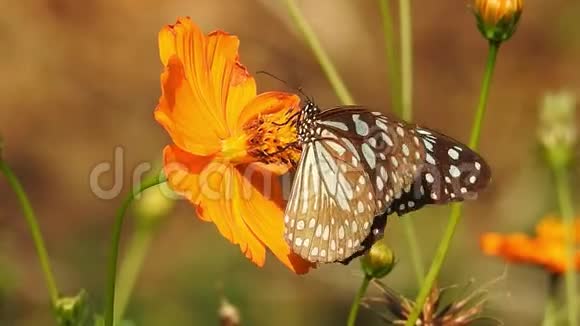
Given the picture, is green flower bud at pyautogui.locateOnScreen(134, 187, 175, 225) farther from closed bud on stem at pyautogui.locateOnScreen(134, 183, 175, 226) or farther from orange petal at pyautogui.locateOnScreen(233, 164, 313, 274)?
orange petal at pyautogui.locateOnScreen(233, 164, 313, 274)

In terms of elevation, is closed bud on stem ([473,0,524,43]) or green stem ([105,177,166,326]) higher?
closed bud on stem ([473,0,524,43])

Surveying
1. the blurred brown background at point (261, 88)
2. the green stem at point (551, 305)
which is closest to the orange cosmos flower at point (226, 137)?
the green stem at point (551, 305)

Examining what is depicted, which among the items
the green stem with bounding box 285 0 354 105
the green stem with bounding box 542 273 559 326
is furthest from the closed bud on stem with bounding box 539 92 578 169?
the green stem with bounding box 285 0 354 105

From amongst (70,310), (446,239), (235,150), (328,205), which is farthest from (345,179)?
(70,310)

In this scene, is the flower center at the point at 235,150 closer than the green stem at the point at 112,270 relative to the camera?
No

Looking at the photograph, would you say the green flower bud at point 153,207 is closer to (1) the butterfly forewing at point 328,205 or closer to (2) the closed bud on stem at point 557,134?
(1) the butterfly forewing at point 328,205

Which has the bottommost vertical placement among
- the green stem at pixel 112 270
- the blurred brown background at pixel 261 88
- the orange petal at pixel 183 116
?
the blurred brown background at pixel 261 88

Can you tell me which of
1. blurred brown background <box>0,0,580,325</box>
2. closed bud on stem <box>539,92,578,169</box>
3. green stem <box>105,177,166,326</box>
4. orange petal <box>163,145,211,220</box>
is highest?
closed bud on stem <box>539,92,578,169</box>
